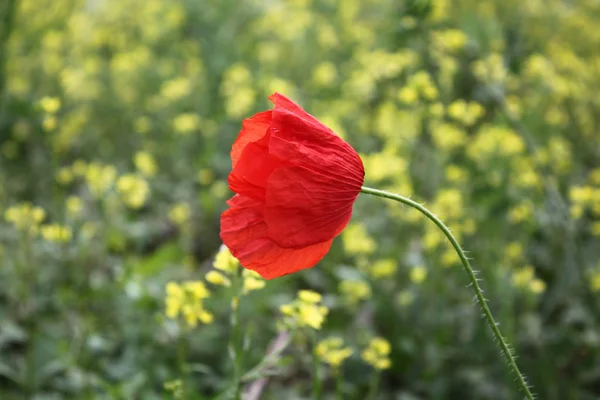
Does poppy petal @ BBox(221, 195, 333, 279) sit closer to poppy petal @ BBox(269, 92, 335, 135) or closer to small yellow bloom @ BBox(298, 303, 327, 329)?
poppy petal @ BBox(269, 92, 335, 135)

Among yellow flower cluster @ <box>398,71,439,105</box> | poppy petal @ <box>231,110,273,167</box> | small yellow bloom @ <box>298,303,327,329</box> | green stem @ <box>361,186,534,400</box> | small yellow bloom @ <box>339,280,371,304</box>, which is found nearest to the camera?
green stem @ <box>361,186,534,400</box>

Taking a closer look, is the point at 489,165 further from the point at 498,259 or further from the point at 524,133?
the point at 498,259

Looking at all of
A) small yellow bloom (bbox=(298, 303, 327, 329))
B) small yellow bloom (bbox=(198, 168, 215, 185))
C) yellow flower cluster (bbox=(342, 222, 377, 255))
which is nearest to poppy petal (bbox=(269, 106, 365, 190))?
small yellow bloom (bbox=(298, 303, 327, 329))

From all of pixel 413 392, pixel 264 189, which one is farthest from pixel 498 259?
pixel 264 189

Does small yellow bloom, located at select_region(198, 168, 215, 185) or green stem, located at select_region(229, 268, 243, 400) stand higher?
green stem, located at select_region(229, 268, 243, 400)

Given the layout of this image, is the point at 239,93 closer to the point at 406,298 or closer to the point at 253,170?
the point at 406,298

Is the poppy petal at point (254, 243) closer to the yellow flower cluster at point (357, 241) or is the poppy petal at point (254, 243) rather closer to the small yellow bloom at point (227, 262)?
the small yellow bloom at point (227, 262)

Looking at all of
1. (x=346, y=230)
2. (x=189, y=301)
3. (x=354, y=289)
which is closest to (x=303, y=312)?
(x=189, y=301)
